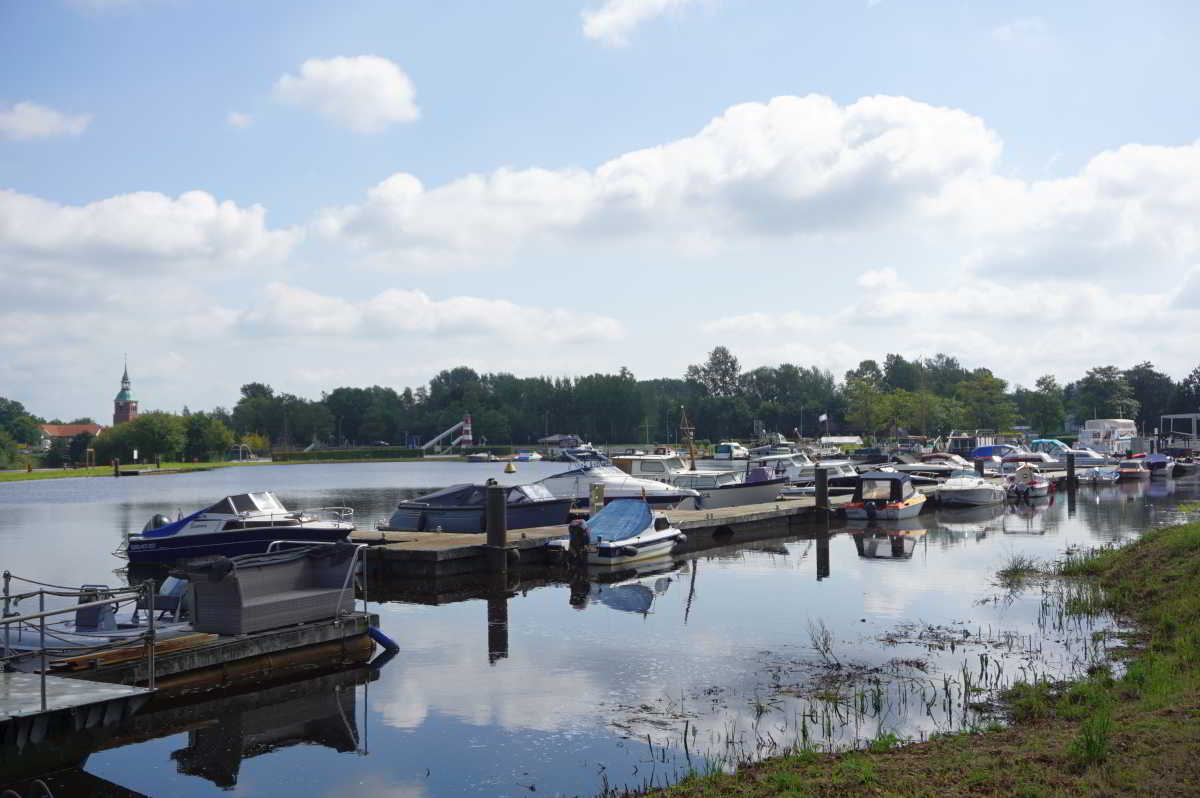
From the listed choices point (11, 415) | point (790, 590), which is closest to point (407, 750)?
point (790, 590)

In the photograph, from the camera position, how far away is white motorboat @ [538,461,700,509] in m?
39.3

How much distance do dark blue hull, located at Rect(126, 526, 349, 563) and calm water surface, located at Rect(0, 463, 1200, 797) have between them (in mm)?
1359

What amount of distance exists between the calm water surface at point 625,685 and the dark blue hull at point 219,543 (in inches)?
53.5

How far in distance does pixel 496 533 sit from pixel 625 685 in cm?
1186

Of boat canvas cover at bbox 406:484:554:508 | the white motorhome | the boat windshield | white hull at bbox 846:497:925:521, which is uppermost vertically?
the white motorhome

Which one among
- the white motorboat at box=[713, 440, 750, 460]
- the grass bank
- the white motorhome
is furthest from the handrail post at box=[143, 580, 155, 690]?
the grass bank

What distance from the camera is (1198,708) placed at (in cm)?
959

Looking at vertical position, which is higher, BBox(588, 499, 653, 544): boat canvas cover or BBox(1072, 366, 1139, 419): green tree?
BBox(1072, 366, 1139, 419): green tree

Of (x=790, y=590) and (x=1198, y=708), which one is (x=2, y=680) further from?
(x=790, y=590)

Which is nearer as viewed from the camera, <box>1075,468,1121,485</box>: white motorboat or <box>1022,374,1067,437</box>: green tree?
<box>1075,468,1121,485</box>: white motorboat

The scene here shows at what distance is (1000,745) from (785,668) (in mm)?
5791

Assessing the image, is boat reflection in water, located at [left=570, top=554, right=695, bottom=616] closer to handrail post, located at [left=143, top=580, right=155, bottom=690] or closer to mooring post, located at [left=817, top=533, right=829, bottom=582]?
mooring post, located at [left=817, top=533, right=829, bottom=582]

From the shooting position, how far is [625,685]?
14883mm

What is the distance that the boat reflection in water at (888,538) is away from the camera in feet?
102
